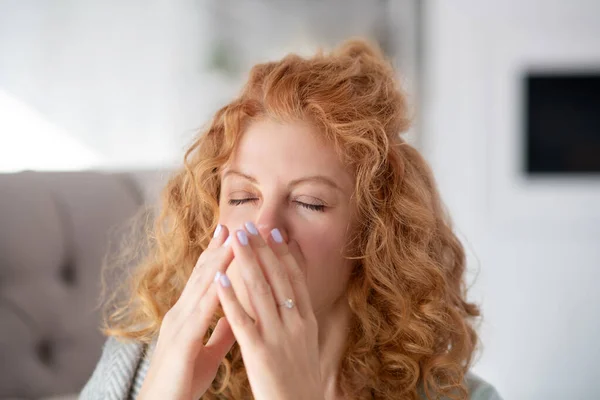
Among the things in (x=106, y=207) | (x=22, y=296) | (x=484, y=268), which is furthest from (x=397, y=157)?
(x=484, y=268)

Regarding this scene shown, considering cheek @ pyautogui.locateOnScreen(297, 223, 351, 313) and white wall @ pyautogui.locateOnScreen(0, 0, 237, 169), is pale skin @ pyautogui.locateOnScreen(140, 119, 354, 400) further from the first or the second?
white wall @ pyautogui.locateOnScreen(0, 0, 237, 169)

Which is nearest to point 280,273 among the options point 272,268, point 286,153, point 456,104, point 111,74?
point 272,268

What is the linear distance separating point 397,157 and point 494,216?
2595 mm

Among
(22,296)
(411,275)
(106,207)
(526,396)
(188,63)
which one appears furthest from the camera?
(188,63)

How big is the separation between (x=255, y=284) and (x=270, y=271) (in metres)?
0.03

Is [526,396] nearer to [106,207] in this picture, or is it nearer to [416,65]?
[416,65]

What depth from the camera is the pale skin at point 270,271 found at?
91cm

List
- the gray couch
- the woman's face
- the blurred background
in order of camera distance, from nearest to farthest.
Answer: the woman's face, the gray couch, the blurred background

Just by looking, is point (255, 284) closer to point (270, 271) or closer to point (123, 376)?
point (270, 271)

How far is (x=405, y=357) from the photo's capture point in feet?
3.95

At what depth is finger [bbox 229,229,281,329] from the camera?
0.91 m

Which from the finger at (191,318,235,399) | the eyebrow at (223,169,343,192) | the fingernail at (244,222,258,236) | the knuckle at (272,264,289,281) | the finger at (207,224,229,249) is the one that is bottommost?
the finger at (191,318,235,399)

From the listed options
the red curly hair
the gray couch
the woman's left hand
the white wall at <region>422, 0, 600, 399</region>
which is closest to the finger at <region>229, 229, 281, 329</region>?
the woman's left hand

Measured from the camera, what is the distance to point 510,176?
3596 mm
